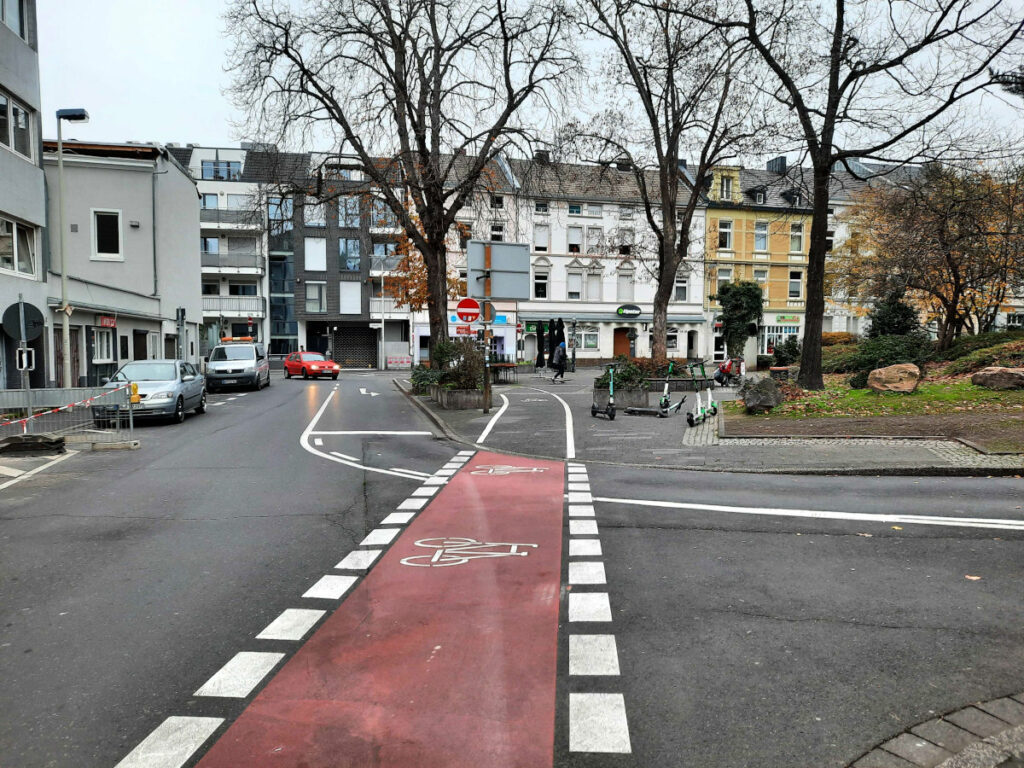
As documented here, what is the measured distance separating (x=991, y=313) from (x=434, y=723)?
3328cm

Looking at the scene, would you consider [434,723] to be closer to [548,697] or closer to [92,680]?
[548,697]

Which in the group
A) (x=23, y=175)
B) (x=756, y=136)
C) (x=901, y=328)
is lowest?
(x=901, y=328)

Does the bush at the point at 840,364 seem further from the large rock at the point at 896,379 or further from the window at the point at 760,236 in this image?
the window at the point at 760,236

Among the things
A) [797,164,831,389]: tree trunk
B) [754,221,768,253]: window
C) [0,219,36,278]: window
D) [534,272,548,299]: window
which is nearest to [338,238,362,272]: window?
[534,272,548,299]: window

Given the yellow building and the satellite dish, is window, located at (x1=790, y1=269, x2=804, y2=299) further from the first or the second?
the satellite dish

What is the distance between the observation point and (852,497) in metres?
9.12

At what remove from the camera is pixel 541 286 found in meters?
61.1

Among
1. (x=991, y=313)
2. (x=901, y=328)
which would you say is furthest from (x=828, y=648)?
(x=901, y=328)

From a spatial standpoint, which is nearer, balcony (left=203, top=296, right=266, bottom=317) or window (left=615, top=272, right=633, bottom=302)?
balcony (left=203, top=296, right=266, bottom=317)

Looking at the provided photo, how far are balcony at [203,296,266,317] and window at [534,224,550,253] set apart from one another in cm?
2260

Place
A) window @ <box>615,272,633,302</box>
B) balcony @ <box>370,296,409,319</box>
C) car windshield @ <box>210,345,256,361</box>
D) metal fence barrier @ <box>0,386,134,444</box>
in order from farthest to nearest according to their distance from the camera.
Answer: balcony @ <box>370,296,409,319</box>, window @ <box>615,272,633,302</box>, car windshield @ <box>210,345,256,361</box>, metal fence barrier @ <box>0,386,134,444</box>

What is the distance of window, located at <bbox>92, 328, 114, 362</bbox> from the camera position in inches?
1081

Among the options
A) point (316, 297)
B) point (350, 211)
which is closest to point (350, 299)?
point (316, 297)

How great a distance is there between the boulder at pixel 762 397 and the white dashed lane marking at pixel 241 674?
13.6 m
